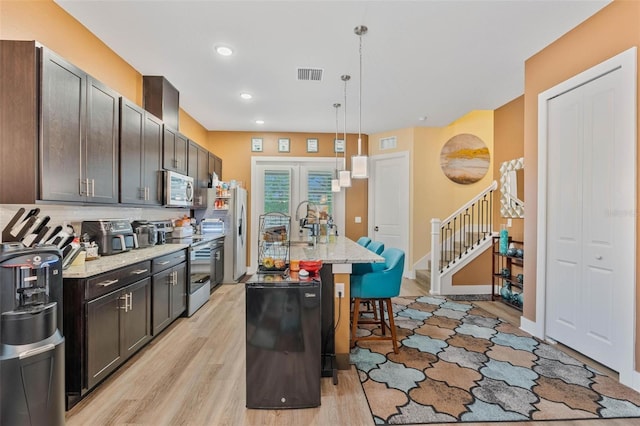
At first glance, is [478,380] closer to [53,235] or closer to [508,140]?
[53,235]

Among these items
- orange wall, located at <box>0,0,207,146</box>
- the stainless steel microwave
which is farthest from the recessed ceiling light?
the stainless steel microwave

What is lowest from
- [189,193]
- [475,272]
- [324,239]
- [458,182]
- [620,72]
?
[475,272]

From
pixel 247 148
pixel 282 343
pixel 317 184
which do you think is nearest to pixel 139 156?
pixel 282 343

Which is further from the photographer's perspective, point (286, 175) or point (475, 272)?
point (286, 175)

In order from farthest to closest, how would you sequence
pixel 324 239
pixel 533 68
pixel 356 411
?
pixel 324 239, pixel 533 68, pixel 356 411

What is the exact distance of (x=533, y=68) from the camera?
11.0ft

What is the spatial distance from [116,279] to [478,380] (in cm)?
301

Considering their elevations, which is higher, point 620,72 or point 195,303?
point 620,72

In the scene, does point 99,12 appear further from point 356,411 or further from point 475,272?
point 475,272

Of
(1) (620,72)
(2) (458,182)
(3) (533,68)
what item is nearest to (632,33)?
(1) (620,72)

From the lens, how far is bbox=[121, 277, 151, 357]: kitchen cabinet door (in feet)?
8.32

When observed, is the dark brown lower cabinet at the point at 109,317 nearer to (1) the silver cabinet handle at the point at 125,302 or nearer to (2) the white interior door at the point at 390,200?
(1) the silver cabinet handle at the point at 125,302

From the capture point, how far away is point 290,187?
6406mm

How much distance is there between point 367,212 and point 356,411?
15.7 ft
